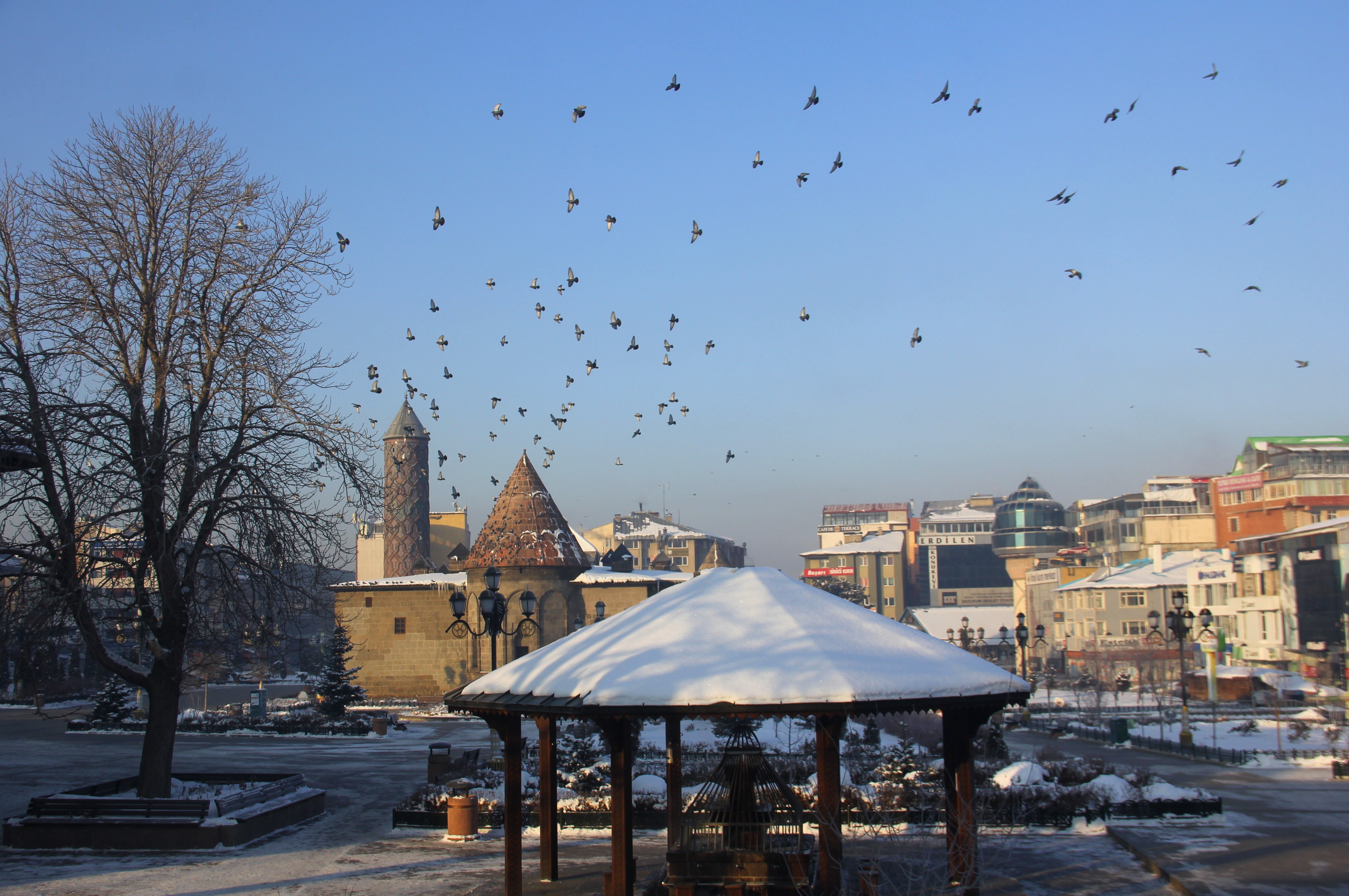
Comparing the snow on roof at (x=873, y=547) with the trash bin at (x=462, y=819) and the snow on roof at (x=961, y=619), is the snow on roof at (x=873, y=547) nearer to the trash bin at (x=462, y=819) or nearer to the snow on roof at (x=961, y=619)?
the snow on roof at (x=961, y=619)

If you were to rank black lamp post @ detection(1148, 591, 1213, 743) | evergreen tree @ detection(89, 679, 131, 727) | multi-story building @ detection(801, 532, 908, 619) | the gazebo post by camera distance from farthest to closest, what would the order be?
multi-story building @ detection(801, 532, 908, 619) < evergreen tree @ detection(89, 679, 131, 727) < black lamp post @ detection(1148, 591, 1213, 743) < the gazebo post

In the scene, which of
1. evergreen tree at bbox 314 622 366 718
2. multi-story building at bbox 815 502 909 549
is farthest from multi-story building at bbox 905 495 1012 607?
evergreen tree at bbox 314 622 366 718

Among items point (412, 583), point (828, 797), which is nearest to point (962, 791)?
point (828, 797)

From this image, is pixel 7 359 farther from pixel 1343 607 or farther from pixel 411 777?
pixel 1343 607

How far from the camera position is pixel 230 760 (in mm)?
25750

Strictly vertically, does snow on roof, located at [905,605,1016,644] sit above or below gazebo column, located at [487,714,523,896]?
below

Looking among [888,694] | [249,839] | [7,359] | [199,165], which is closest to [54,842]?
[249,839]

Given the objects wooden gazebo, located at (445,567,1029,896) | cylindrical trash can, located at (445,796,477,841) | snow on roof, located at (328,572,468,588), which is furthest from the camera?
snow on roof, located at (328,572,468,588)

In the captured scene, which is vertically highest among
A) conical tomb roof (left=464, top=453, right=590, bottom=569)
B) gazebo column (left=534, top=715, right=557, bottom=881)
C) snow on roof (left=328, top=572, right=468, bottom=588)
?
conical tomb roof (left=464, top=453, right=590, bottom=569)

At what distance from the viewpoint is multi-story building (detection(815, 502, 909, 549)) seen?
154 metres

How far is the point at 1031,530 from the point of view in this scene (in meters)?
114

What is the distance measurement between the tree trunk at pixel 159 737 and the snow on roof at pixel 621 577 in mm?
30966

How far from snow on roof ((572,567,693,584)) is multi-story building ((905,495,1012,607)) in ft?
293

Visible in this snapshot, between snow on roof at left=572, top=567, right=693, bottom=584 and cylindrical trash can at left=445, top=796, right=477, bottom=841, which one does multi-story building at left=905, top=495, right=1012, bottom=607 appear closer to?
snow on roof at left=572, top=567, right=693, bottom=584
